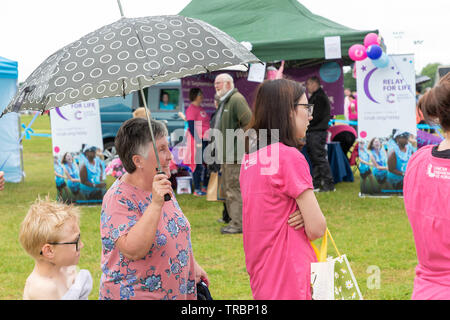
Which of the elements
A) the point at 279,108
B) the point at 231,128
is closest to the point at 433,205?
the point at 279,108

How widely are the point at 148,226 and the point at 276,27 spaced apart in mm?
7869

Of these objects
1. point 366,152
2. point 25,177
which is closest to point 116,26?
point 366,152

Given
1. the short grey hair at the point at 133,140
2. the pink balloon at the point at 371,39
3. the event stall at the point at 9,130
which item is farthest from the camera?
the event stall at the point at 9,130

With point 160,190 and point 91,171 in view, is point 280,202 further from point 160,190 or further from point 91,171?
point 91,171

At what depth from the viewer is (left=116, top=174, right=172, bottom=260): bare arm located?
2.27 metres

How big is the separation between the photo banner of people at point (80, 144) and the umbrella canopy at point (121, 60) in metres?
6.43

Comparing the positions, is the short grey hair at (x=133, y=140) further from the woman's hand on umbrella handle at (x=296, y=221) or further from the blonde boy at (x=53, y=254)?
the woman's hand on umbrella handle at (x=296, y=221)

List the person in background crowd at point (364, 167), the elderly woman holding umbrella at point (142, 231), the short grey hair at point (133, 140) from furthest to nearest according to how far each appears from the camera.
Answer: the person in background crowd at point (364, 167)
the short grey hair at point (133, 140)
the elderly woman holding umbrella at point (142, 231)

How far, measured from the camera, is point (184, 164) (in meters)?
9.96

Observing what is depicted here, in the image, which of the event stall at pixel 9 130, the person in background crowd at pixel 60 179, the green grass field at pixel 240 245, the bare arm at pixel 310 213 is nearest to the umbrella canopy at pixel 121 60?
the bare arm at pixel 310 213

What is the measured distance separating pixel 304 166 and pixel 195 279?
85cm

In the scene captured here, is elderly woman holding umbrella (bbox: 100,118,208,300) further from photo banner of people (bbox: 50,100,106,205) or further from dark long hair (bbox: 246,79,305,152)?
photo banner of people (bbox: 50,100,106,205)

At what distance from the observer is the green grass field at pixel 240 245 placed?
4.88 m

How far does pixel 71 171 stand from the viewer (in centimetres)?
888
